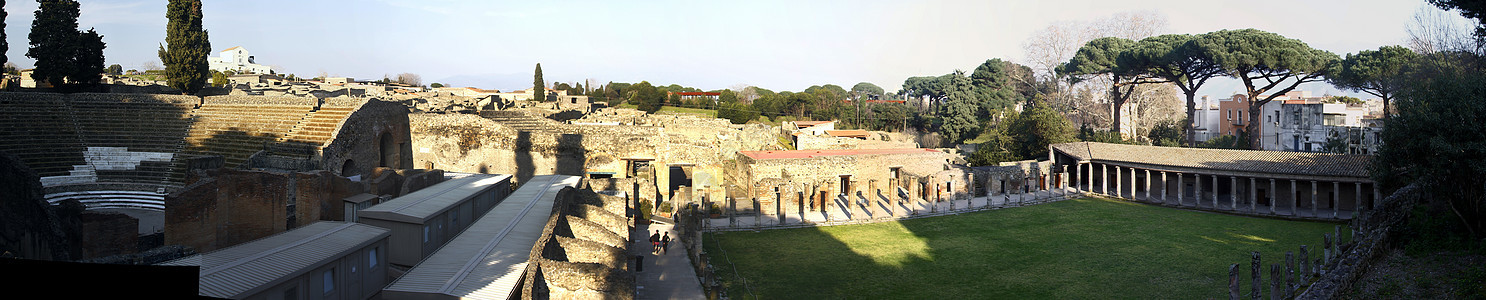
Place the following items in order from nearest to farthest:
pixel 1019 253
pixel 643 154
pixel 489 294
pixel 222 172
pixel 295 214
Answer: pixel 489 294
pixel 222 172
pixel 295 214
pixel 1019 253
pixel 643 154

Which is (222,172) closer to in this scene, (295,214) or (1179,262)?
(295,214)

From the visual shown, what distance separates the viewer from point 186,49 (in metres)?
29.3

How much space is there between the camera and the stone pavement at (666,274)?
1516 centimetres

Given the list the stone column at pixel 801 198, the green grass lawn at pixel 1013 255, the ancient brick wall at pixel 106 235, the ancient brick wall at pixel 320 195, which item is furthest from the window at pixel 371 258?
the stone column at pixel 801 198

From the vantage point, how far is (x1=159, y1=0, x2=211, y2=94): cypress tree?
28641 mm

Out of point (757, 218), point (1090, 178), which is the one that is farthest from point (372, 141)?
point (1090, 178)

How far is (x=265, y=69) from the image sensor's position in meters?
72.5

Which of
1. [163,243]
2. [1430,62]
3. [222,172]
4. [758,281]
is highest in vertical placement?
[1430,62]

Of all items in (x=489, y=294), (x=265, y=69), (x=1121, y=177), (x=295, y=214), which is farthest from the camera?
(x=265, y=69)

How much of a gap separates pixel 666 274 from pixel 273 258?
320 inches

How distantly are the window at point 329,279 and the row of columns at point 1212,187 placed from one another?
1067 inches

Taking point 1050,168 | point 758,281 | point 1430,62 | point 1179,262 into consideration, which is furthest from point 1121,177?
point 758,281

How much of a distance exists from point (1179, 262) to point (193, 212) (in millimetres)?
21582

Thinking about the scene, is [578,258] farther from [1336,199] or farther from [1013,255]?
[1336,199]
